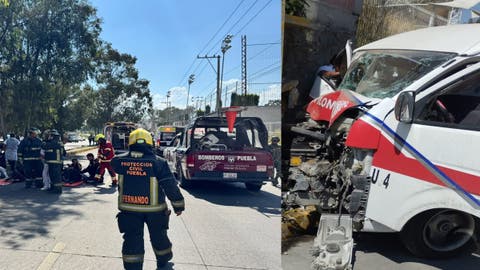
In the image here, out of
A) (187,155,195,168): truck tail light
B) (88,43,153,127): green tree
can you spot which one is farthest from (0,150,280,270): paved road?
(88,43,153,127): green tree

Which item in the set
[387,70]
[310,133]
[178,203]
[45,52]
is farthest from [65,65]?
[387,70]

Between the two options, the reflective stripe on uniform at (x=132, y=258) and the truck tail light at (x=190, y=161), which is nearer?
the reflective stripe on uniform at (x=132, y=258)

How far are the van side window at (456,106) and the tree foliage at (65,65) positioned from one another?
0.85m

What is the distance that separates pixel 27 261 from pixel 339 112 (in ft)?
3.46

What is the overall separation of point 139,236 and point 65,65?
0.65 meters

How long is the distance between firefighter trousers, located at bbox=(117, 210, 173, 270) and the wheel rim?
80cm

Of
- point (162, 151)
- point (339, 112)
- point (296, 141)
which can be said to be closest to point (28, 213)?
point (162, 151)

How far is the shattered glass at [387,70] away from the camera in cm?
100

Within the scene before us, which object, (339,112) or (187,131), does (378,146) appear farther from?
(187,131)

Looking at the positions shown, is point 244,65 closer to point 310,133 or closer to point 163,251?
point 310,133

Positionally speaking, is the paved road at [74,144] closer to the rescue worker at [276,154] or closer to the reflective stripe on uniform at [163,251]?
the reflective stripe on uniform at [163,251]

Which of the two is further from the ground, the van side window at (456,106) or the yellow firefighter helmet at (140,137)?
the van side window at (456,106)

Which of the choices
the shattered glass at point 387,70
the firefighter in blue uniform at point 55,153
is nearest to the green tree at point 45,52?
the firefighter in blue uniform at point 55,153

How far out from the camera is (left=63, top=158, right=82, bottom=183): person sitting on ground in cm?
155
